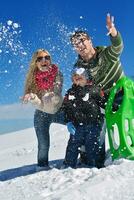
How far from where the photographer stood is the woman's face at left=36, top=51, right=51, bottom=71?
20.8ft

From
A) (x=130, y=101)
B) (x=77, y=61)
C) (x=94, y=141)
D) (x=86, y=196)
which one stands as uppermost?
(x=77, y=61)

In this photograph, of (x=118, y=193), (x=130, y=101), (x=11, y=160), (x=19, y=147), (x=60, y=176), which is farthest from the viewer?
(x=19, y=147)

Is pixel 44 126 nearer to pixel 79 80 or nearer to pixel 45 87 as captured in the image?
pixel 45 87

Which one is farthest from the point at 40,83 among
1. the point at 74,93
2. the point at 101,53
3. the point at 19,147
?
the point at 19,147

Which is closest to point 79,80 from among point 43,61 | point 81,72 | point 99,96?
point 81,72

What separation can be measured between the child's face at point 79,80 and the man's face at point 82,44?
297 millimetres

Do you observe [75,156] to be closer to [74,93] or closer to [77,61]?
[74,93]

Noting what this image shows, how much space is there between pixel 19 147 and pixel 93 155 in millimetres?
4012

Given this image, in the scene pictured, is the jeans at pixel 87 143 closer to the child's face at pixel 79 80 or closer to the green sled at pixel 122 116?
the green sled at pixel 122 116

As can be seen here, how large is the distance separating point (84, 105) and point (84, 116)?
14 cm

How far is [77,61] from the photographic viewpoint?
20.7ft

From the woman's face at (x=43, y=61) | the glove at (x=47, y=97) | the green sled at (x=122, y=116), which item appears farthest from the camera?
the woman's face at (x=43, y=61)

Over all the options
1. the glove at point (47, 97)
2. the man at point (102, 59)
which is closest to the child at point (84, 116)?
the man at point (102, 59)

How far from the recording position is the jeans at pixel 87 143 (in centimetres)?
609
